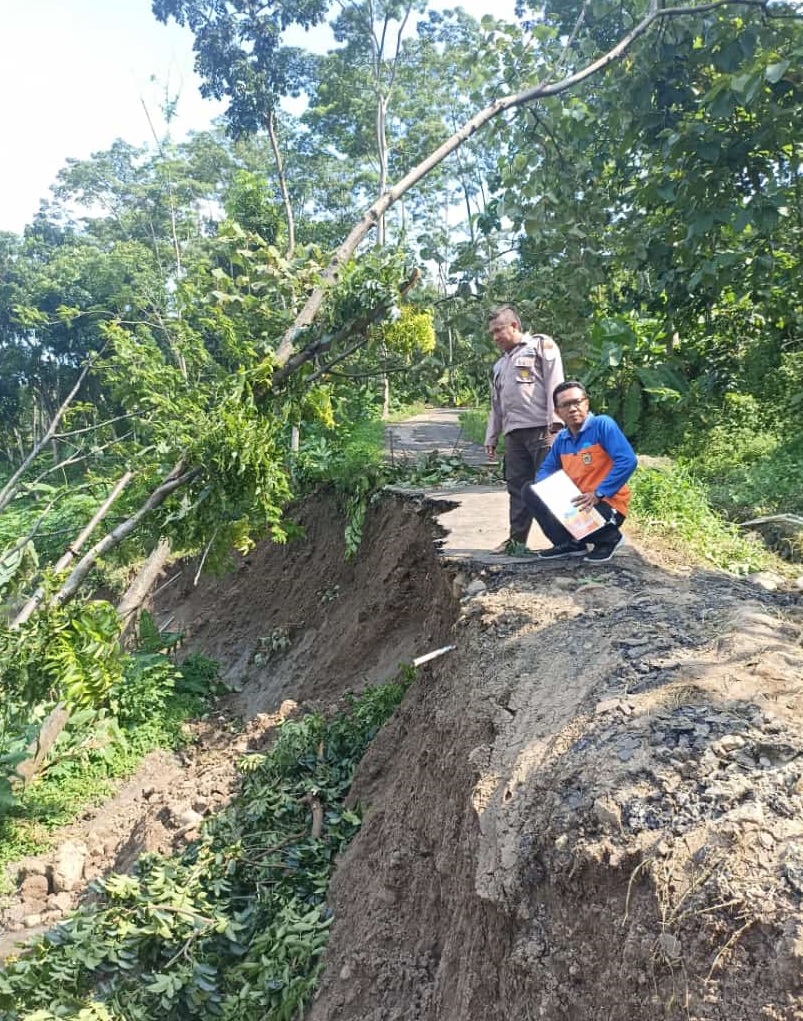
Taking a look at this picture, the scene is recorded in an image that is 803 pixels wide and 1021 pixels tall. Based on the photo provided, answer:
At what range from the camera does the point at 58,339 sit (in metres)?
23.5

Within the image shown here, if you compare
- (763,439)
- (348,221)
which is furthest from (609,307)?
(348,221)

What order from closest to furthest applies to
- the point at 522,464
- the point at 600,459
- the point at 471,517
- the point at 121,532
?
the point at 600,459, the point at 121,532, the point at 522,464, the point at 471,517

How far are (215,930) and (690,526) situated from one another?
13.6ft

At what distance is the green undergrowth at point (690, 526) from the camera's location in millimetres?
4996

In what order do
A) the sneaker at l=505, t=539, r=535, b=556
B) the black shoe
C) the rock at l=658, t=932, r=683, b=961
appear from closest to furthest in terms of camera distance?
the rock at l=658, t=932, r=683, b=961 < the black shoe < the sneaker at l=505, t=539, r=535, b=556

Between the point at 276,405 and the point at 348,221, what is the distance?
69.9 ft

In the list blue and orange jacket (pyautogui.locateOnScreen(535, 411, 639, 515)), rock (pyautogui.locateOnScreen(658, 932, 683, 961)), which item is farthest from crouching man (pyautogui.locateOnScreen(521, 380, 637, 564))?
rock (pyautogui.locateOnScreen(658, 932, 683, 961))

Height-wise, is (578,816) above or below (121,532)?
below

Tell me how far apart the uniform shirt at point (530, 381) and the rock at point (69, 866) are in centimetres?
455

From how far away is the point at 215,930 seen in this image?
12.3ft

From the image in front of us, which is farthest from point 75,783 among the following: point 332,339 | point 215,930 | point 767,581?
point 767,581

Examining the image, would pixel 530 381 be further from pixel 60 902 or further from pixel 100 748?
pixel 100 748

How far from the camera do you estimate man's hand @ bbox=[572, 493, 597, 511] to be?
162 inches

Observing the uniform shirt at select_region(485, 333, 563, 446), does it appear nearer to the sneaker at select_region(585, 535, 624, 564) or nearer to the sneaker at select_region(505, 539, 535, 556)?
the sneaker at select_region(505, 539, 535, 556)
